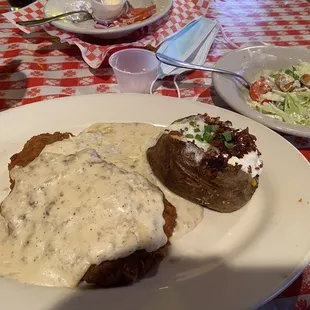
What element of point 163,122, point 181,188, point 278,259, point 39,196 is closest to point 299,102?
point 163,122

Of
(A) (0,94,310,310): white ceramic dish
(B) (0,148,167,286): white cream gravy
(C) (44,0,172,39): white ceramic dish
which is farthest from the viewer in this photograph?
(C) (44,0,172,39): white ceramic dish

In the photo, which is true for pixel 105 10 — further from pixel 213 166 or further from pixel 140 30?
pixel 213 166

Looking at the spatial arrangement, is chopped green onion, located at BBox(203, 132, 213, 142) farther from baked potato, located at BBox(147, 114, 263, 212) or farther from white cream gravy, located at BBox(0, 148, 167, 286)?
white cream gravy, located at BBox(0, 148, 167, 286)

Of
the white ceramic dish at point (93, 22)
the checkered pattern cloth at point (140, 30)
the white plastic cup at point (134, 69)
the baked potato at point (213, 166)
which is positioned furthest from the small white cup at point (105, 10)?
the baked potato at point (213, 166)

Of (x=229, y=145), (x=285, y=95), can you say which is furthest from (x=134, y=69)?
(x=229, y=145)

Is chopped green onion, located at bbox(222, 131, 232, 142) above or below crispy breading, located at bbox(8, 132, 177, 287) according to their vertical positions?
above

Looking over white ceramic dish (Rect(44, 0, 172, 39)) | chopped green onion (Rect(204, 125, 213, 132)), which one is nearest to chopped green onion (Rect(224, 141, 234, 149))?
chopped green onion (Rect(204, 125, 213, 132))
